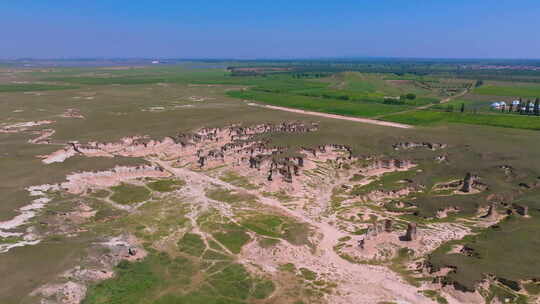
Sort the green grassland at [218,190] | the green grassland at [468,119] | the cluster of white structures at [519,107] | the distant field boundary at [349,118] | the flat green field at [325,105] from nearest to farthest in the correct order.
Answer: the green grassland at [218,190] < the green grassland at [468,119] < the distant field boundary at [349,118] < the cluster of white structures at [519,107] < the flat green field at [325,105]

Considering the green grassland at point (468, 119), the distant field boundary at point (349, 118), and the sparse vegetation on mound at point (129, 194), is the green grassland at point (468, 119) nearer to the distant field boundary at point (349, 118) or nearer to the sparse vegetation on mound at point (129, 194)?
the distant field boundary at point (349, 118)

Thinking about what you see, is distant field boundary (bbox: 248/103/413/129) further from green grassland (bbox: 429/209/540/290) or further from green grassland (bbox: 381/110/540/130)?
green grassland (bbox: 429/209/540/290)

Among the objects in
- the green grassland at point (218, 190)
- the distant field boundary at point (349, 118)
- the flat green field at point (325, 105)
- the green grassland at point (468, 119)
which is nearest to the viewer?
the green grassland at point (218, 190)

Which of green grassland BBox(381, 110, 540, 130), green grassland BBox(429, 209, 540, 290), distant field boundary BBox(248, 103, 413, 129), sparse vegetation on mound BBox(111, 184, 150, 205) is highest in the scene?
green grassland BBox(381, 110, 540, 130)

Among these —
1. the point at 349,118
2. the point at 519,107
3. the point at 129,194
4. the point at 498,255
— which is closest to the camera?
the point at 498,255

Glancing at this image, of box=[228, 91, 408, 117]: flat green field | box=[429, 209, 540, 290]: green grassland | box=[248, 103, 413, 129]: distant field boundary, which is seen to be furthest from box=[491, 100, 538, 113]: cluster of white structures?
box=[429, 209, 540, 290]: green grassland

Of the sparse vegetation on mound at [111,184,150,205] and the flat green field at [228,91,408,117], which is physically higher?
the flat green field at [228,91,408,117]

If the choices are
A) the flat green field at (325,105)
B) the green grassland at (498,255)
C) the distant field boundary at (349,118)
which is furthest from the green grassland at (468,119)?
the green grassland at (498,255)

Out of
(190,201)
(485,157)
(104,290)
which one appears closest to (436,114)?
(485,157)

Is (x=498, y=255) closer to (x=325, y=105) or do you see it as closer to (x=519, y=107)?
(x=325, y=105)

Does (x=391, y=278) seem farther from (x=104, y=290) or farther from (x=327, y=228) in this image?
(x=104, y=290)

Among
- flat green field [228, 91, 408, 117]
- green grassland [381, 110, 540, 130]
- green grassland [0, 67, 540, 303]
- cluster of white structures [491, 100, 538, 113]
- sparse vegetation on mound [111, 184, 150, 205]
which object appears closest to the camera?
green grassland [0, 67, 540, 303]

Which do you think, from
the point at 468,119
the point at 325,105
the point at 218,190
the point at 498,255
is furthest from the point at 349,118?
the point at 498,255
